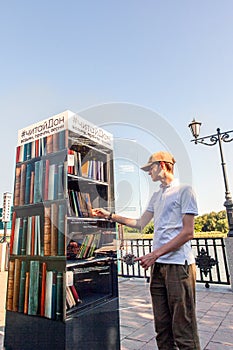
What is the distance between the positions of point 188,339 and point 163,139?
1.25 metres

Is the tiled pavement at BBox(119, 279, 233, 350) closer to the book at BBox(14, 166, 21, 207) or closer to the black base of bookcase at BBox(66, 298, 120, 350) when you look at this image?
the black base of bookcase at BBox(66, 298, 120, 350)

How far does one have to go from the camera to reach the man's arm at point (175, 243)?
104 centimetres

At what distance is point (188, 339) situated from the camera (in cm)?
98

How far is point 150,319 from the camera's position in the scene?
7.38 feet

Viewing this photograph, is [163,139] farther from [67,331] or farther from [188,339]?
[67,331]

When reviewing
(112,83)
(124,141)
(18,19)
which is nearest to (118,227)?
(124,141)

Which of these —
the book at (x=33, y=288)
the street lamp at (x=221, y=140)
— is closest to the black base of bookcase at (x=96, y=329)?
the book at (x=33, y=288)

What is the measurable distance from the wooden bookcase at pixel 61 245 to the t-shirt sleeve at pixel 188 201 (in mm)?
766

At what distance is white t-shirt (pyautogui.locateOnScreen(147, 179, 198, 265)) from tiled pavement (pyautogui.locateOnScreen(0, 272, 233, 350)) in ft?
2.89

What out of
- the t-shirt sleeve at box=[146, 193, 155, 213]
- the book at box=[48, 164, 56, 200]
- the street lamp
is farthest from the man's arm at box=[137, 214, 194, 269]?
the street lamp

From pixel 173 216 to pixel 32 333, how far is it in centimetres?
121

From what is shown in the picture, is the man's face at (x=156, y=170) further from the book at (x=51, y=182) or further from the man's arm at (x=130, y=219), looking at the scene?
the book at (x=51, y=182)

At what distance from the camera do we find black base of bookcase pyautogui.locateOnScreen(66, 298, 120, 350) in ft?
4.13

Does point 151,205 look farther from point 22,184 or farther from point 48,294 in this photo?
point 22,184
